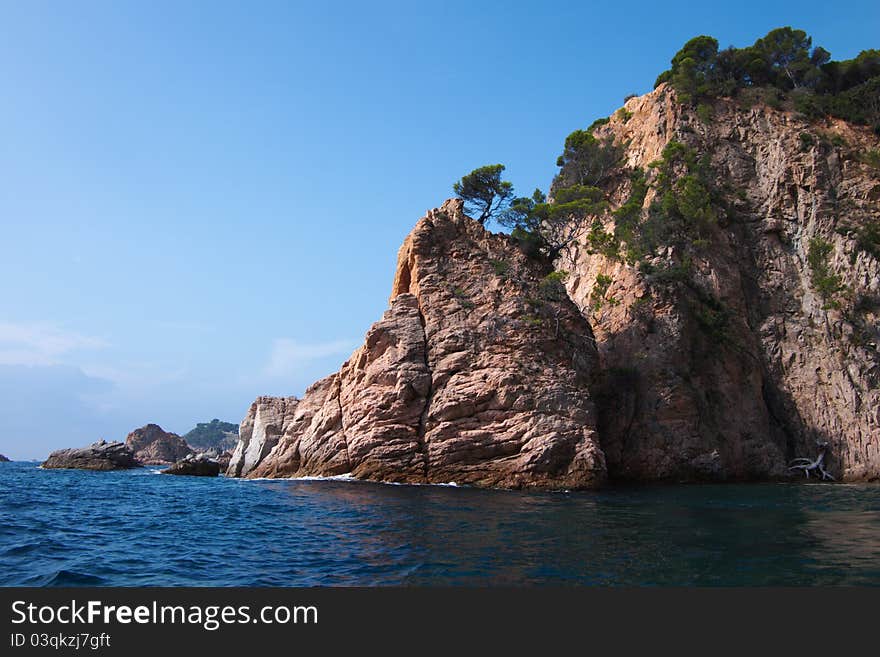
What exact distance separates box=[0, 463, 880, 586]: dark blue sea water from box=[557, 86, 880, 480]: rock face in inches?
436

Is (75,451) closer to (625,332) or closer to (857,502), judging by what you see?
(625,332)

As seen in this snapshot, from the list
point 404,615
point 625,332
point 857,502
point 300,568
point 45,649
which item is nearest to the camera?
point 45,649

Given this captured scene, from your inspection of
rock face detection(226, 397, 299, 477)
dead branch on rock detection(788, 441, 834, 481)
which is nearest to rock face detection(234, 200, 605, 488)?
rock face detection(226, 397, 299, 477)

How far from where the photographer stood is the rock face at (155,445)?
4119 inches

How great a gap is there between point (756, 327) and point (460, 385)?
25.4m

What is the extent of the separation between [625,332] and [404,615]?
3498 centimetres

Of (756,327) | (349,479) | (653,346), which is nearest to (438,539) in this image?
(349,479)

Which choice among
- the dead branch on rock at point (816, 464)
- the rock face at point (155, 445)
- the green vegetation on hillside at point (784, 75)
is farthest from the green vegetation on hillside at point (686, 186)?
the rock face at point (155, 445)

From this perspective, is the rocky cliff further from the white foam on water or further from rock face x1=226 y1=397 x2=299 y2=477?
the white foam on water

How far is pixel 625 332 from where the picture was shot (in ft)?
134

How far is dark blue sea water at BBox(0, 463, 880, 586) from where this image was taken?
11.8 metres

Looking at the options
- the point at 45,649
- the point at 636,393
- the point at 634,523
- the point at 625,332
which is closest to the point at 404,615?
the point at 45,649

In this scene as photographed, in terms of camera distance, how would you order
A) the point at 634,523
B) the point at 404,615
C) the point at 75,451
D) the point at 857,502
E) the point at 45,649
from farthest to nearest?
the point at 75,451 < the point at 857,502 < the point at 634,523 < the point at 404,615 < the point at 45,649

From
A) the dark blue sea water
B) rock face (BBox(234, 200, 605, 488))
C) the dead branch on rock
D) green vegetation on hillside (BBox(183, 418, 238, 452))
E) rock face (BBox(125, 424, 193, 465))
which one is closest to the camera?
the dark blue sea water
